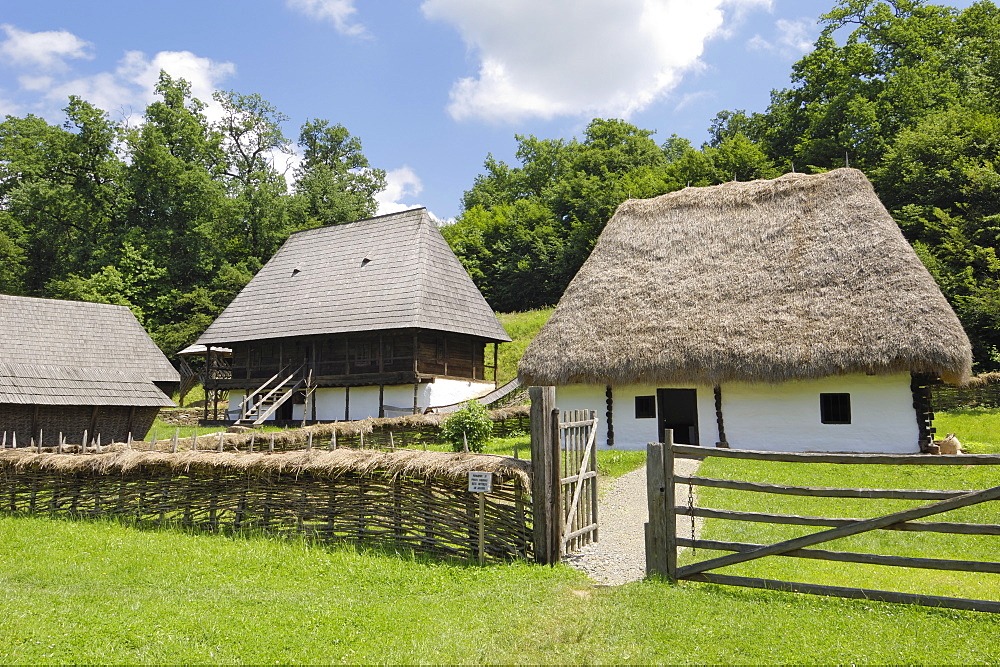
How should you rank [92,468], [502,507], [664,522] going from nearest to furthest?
[664,522], [502,507], [92,468]

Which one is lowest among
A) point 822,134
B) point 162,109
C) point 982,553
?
point 982,553

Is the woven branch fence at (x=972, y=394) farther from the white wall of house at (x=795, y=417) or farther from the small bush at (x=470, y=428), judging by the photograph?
the small bush at (x=470, y=428)

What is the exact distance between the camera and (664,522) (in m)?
6.95

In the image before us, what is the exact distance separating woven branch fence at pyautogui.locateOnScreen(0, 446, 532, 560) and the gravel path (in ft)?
2.83

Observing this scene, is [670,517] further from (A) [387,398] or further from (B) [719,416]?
(A) [387,398]

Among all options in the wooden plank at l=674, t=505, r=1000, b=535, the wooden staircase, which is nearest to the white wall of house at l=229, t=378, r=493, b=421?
the wooden staircase

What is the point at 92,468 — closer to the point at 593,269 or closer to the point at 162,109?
the point at 593,269

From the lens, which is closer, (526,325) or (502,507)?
(502,507)

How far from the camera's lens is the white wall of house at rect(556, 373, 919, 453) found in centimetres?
1631

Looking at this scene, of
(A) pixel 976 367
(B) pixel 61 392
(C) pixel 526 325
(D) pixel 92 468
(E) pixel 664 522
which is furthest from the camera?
(C) pixel 526 325

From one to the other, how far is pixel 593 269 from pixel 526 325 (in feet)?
65.4

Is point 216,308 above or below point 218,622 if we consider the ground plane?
above

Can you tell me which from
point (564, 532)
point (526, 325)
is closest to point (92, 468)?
point (564, 532)

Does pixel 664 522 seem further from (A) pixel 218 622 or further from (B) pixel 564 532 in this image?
(A) pixel 218 622
